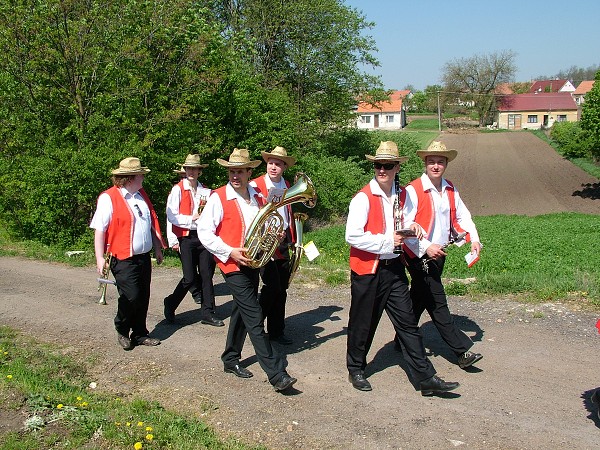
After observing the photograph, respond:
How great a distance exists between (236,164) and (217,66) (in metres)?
12.5

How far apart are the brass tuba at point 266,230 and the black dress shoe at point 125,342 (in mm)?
1978

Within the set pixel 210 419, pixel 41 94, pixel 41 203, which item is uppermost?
pixel 41 94

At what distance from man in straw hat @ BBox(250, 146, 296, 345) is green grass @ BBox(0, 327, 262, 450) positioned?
196 cm

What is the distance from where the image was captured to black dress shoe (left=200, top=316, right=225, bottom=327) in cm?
779

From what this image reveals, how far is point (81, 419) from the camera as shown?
485cm

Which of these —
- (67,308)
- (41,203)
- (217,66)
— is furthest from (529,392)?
(217,66)

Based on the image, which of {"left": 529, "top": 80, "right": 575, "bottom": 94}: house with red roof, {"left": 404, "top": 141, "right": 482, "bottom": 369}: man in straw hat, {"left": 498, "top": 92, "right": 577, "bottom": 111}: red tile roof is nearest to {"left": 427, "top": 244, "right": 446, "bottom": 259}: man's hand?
{"left": 404, "top": 141, "right": 482, "bottom": 369}: man in straw hat

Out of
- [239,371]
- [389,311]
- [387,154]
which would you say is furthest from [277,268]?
[387,154]

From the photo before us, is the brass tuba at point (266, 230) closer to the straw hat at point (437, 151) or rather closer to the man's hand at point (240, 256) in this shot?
the man's hand at point (240, 256)

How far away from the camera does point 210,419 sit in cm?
517

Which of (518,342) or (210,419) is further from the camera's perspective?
(518,342)

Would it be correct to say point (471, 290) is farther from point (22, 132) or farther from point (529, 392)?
point (22, 132)

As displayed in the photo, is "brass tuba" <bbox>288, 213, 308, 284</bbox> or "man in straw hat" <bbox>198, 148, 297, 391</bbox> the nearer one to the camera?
"man in straw hat" <bbox>198, 148, 297, 391</bbox>

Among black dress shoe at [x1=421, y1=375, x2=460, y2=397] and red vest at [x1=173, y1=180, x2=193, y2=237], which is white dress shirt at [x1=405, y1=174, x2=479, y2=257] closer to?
black dress shoe at [x1=421, y1=375, x2=460, y2=397]
